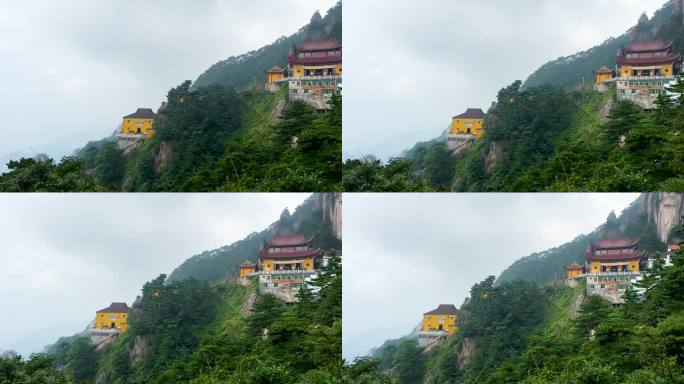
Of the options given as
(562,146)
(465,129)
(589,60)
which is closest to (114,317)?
(465,129)

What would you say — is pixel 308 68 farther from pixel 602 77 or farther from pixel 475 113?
pixel 602 77

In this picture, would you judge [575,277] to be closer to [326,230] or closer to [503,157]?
[503,157]

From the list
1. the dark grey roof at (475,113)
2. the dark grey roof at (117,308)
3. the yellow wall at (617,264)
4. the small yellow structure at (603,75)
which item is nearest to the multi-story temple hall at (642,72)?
the small yellow structure at (603,75)

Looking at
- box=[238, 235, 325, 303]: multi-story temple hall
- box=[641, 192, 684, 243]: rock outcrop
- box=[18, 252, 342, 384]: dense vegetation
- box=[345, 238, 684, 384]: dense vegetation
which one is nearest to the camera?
box=[345, 238, 684, 384]: dense vegetation

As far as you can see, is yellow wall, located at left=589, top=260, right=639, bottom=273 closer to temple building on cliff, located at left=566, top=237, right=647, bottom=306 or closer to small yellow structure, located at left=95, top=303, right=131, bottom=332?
temple building on cliff, located at left=566, top=237, right=647, bottom=306

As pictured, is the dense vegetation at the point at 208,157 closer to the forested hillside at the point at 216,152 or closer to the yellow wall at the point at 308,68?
the forested hillside at the point at 216,152

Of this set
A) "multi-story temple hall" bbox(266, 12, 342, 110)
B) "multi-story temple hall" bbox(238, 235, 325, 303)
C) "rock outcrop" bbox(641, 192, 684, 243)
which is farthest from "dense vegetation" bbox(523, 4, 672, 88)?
"multi-story temple hall" bbox(238, 235, 325, 303)
